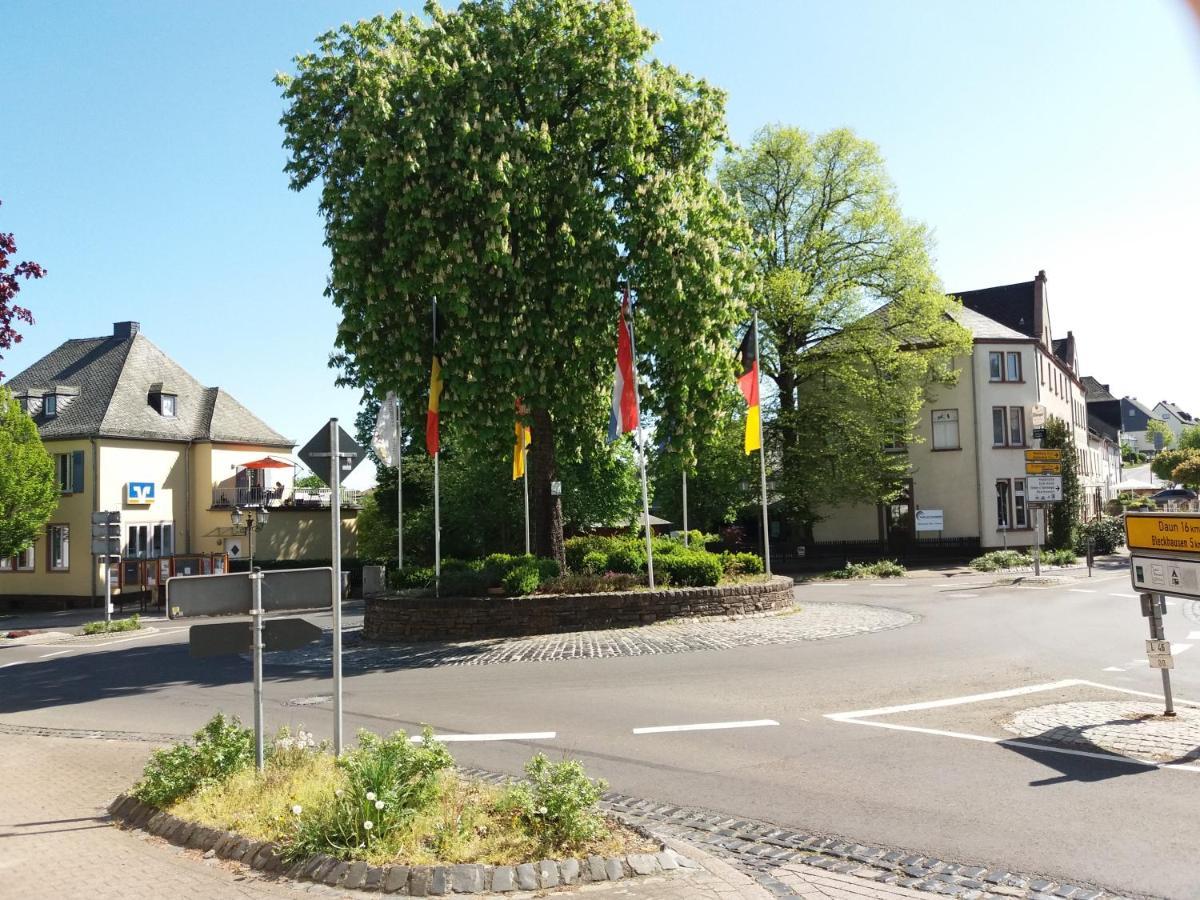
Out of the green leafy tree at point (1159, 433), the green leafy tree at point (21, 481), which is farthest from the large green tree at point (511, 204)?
the green leafy tree at point (1159, 433)

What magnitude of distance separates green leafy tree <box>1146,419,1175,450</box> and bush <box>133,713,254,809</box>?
393 feet

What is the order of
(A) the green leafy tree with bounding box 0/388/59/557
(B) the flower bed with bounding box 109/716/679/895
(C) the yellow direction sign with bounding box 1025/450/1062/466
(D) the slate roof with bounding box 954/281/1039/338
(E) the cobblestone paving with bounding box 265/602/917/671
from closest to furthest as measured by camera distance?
(B) the flower bed with bounding box 109/716/679/895 → (E) the cobblestone paving with bounding box 265/602/917/671 → (C) the yellow direction sign with bounding box 1025/450/1062/466 → (A) the green leafy tree with bounding box 0/388/59/557 → (D) the slate roof with bounding box 954/281/1039/338

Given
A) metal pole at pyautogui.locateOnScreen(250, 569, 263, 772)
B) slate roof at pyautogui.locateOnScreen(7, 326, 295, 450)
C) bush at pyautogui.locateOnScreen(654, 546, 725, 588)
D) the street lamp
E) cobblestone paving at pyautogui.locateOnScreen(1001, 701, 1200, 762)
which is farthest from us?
slate roof at pyautogui.locateOnScreen(7, 326, 295, 450)

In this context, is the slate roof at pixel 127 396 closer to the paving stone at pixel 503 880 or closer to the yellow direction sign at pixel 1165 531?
the yellow direction sign at pixel 1165 531

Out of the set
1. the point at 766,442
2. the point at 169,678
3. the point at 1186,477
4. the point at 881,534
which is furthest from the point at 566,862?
the point at 1186,477

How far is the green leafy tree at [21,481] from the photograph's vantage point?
36.9 meters

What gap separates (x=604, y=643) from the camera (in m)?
17.0

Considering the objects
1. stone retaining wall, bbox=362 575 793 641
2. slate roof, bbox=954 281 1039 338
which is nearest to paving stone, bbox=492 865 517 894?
stone retaining wall, bbox=362 575 793 641

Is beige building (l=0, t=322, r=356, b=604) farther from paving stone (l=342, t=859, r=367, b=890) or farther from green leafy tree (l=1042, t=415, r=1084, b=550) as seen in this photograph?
paving stone (l=342, t=859, r=367, b=890)

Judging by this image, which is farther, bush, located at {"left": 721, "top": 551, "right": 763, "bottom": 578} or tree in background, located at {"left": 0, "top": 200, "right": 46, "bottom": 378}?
bush, located at {"left": 721, "top": 551, "right": 763, "bottom": 578}

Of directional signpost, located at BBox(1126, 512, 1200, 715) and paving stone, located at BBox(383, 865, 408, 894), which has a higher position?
directional signpost, located at BBox(1126, 512, 1200, 715)

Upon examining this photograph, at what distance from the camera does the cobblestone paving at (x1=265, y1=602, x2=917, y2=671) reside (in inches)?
633

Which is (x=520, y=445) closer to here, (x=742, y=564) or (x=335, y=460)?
(x=742, y=564)

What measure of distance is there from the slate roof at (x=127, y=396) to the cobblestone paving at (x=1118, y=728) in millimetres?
40521
